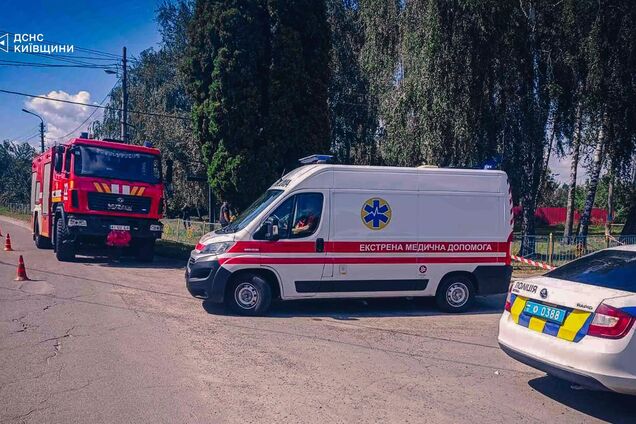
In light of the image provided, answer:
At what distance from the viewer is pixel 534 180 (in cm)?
2155

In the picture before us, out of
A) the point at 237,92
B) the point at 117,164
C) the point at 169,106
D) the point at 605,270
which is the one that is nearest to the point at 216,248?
the point at 605,270

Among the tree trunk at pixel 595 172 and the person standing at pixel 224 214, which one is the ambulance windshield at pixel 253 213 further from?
the tree trunk at pixel 595 172

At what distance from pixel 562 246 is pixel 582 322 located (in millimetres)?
13512

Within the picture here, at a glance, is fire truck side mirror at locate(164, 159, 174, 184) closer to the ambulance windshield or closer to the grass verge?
the grass verge

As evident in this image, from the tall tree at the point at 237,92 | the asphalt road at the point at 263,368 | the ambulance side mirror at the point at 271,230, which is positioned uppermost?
the tall tree at the point at 237,92

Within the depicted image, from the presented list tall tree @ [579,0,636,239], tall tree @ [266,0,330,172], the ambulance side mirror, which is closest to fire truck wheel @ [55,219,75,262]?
tall tree @ [266,0,330,172]

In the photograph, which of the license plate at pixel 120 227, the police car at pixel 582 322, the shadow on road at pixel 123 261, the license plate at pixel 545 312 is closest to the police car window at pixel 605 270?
the police car at pixel 582 322

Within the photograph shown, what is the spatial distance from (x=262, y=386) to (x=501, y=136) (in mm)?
17177

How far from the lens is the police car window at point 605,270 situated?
5.66 metres

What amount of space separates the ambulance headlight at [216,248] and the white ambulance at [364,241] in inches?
0.8

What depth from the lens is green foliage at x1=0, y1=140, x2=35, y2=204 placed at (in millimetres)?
66688

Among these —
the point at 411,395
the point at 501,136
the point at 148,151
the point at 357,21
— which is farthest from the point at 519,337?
the point at 357,21

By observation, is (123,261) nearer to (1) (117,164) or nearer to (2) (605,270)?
(1) (117,164)

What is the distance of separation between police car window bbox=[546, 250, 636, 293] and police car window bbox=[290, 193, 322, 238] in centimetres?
421
